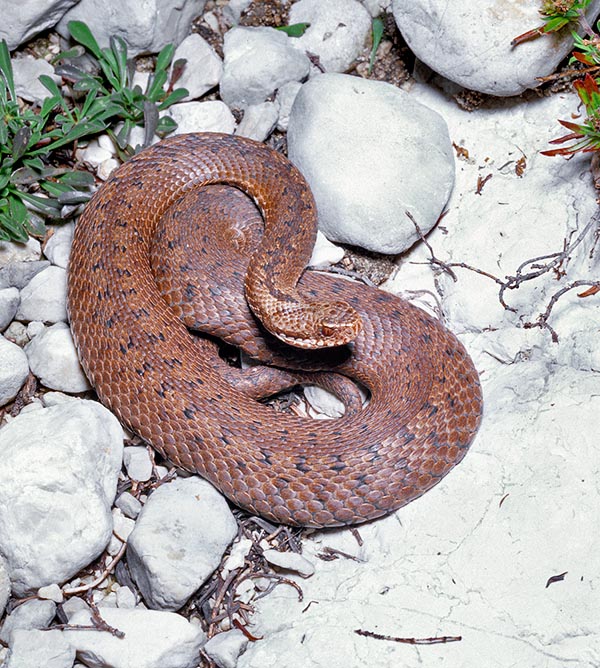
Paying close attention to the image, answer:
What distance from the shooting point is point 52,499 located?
4.39 meters

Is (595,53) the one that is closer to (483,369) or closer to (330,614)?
(483,369)

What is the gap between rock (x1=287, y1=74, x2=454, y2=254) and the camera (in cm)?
551

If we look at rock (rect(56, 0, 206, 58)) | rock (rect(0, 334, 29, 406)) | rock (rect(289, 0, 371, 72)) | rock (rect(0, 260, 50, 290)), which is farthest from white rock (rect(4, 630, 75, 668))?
rock (rect(289, 0, 371, 72))

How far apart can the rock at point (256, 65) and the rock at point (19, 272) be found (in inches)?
76.8

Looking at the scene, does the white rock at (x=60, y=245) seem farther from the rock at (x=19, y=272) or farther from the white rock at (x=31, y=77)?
the white rock at (x=31, y=77)

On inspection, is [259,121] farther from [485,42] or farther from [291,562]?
[291,562]

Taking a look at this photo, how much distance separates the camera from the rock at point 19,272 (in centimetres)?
553

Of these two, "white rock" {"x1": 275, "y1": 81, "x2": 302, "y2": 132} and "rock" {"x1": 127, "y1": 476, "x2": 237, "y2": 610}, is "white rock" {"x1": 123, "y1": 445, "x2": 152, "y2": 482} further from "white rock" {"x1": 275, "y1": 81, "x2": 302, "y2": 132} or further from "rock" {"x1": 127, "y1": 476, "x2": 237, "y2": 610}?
"white rock" {"x1": 275, "y1": 81, "x2": 302, "y2": 132}

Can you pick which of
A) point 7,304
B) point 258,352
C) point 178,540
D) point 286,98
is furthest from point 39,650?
point 286,98

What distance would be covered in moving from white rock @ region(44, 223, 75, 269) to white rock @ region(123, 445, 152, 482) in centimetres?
149

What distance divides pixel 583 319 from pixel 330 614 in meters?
2.29

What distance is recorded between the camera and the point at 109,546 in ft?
15.5

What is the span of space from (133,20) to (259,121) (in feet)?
3.77

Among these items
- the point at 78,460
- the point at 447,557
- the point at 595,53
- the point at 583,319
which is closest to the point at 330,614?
the point at 447,557
